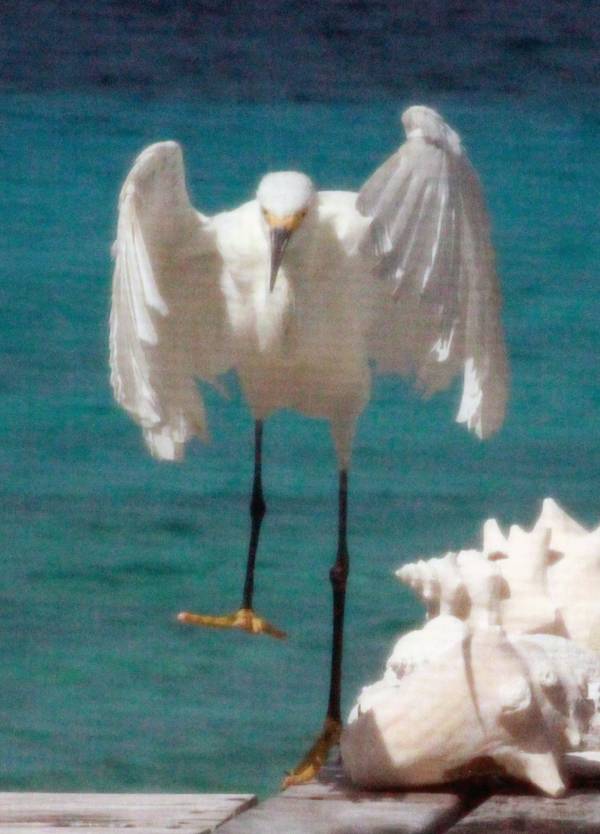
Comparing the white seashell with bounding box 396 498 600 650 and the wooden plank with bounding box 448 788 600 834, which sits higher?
the white seashell with bounding box 396 498 600 650

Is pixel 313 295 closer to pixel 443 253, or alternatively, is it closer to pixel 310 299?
pixel 310 299

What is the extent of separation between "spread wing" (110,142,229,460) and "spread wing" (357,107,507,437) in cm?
15

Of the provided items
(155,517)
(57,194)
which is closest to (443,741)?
(155,517)

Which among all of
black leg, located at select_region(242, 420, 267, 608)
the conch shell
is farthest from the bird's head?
the conch shell

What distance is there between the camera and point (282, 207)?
1391mm

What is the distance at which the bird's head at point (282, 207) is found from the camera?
1.39 m

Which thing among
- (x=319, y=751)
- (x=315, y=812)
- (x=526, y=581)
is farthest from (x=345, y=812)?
(x=319, y=751)

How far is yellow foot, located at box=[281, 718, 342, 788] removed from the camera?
55.0 inches

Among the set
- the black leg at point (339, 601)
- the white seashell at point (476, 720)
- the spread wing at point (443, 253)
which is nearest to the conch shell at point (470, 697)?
the white seashell at point (476, 720)

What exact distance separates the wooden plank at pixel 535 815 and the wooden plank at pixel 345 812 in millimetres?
25

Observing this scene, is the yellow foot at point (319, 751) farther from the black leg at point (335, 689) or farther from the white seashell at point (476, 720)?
the white seashell at point (476, 720)

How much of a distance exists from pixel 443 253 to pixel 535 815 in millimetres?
463

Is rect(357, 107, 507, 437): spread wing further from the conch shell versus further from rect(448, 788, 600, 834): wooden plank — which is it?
rect(448, 788, 600, 834): wooden plank

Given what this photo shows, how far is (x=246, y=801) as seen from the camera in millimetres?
1031
